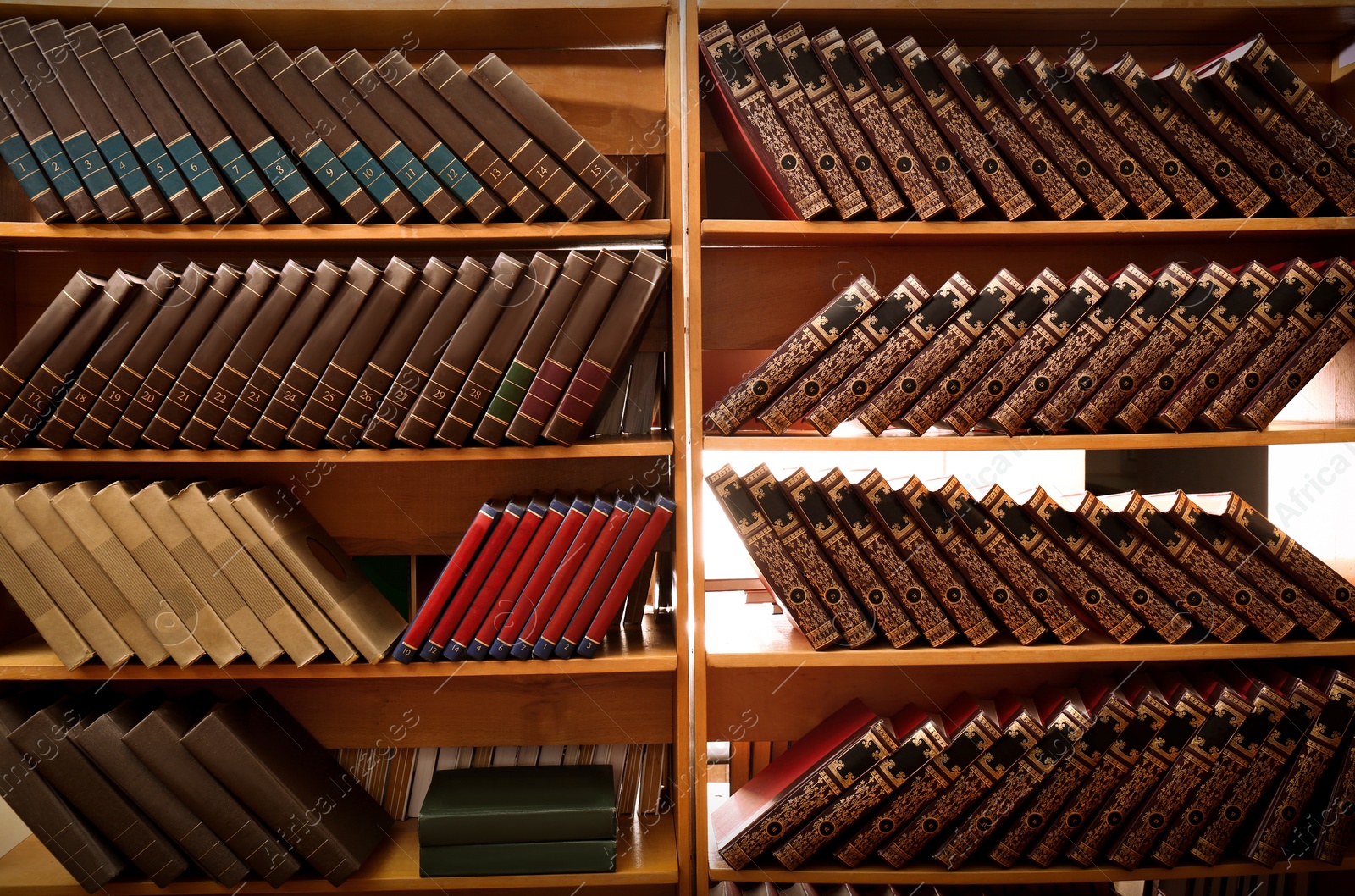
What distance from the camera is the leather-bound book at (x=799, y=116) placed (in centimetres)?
128

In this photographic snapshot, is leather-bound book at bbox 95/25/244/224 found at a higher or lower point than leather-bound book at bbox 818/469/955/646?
higher

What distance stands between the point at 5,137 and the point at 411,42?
0.66m

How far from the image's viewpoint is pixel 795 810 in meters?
1.31

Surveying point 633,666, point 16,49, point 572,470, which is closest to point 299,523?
point 572,470

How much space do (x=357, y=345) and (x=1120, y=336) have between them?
1207 millimetres

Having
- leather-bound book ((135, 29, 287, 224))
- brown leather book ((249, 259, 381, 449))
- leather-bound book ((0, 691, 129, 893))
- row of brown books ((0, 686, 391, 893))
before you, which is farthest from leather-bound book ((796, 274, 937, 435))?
leather-bound book ((0, 691, 129, 893))

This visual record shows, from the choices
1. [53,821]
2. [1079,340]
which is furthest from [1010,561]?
[53,821]

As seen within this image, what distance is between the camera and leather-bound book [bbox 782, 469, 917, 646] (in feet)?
4.33

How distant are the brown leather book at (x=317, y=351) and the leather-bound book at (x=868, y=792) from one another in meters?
1.03

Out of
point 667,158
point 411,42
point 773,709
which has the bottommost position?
point 773,709

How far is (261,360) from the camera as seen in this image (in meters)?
1.26

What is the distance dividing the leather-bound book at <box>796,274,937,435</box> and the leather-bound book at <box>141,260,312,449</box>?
78 centimetres

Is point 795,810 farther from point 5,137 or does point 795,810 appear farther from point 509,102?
point 5,137

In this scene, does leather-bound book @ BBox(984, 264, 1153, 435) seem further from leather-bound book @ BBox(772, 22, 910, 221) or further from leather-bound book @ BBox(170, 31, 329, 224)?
leather-bound book @ BBox(170, 31, 329, 224)
